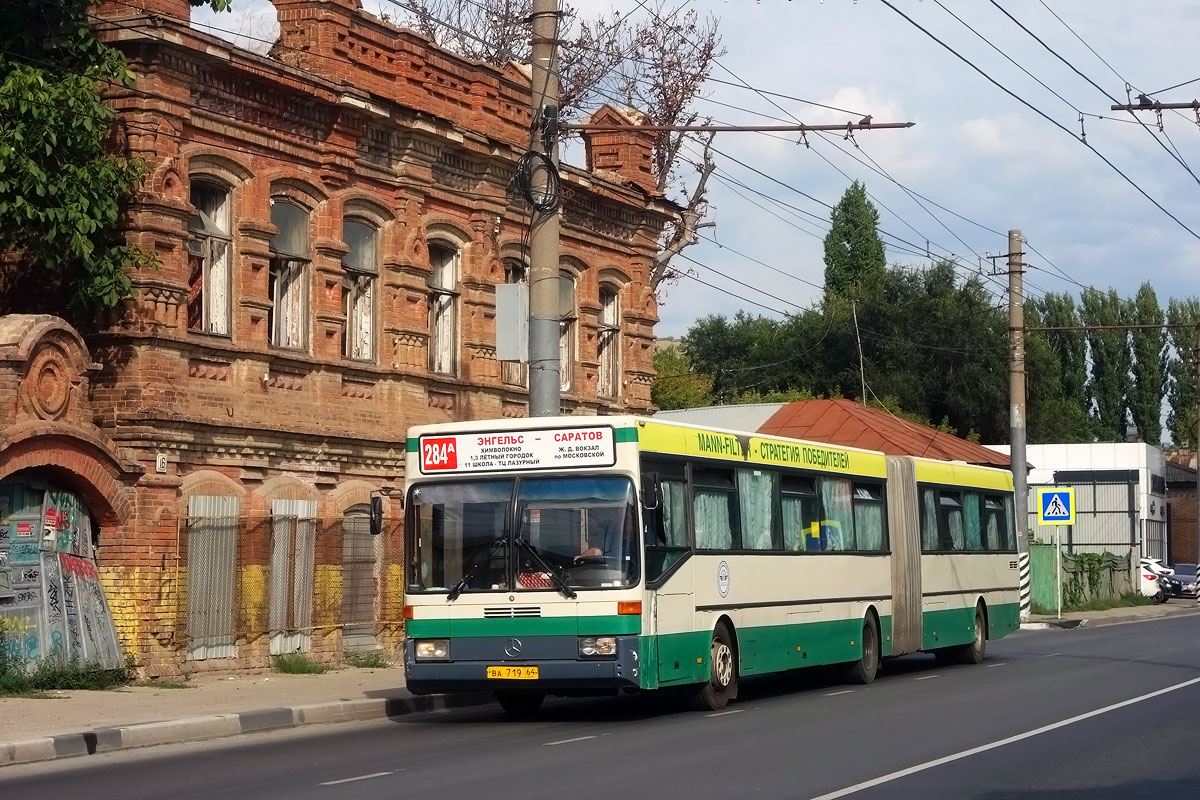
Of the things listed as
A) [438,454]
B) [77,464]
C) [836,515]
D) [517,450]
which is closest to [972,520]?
[836,515]

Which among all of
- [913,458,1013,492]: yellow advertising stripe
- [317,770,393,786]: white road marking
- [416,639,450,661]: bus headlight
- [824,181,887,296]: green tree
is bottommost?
[317,770,393,786]: white road marking

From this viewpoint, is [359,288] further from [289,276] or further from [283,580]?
[283,580]

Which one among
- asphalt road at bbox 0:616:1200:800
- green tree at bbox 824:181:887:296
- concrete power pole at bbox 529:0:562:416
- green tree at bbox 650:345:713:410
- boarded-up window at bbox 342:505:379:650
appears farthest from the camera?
green tree at bbox 824:181:887:296

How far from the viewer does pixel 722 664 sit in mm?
18219

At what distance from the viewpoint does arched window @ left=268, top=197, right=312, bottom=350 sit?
23.3 m

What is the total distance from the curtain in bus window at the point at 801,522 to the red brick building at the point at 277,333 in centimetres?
685

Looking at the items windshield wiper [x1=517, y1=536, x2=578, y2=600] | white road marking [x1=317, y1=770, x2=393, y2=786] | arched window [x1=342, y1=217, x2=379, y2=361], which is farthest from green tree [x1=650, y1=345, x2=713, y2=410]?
white road marking [x1=317, y1=770, x2=393, y2=786]

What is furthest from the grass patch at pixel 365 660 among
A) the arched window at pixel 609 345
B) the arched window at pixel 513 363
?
the arched window at pixel 609 345

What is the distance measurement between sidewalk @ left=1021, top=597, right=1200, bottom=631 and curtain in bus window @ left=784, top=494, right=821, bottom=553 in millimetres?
19124

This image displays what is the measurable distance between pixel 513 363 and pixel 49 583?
1066 cm

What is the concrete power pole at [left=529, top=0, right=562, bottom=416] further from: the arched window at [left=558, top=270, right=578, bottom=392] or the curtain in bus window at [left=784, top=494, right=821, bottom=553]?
the arched window at [left=558, top=270, right=578, bottom=392]

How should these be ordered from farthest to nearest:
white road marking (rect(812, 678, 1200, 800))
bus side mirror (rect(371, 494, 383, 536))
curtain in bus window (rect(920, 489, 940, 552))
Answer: curtain in bus window (rect(920, 489, 940, 552)) → bus side mirror (rect(371, 494, 383, 536)) → white road marking (rect(812, 678, 1200, 800))

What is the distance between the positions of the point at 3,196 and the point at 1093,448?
5659 centimetres

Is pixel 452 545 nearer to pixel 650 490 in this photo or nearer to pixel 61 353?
pixel 650 490
